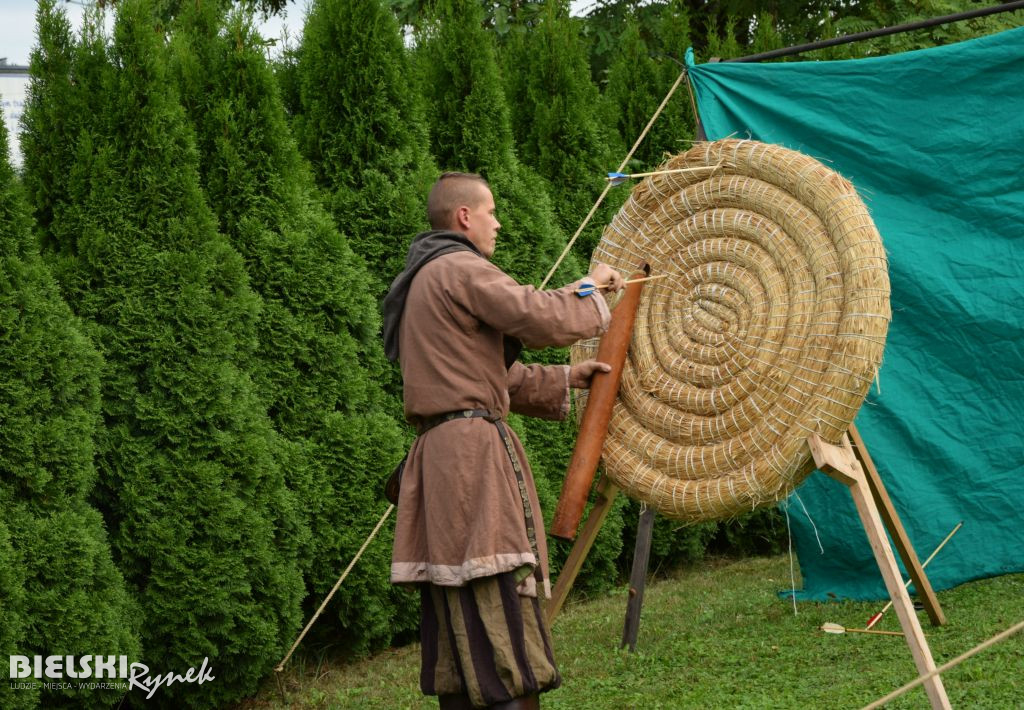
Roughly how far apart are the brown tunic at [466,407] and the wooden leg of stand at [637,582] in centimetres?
146

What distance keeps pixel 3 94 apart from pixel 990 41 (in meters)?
7.29

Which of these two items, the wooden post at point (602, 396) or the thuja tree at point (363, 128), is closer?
the wooden post at point (602, 396)

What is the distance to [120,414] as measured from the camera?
433 centimetres

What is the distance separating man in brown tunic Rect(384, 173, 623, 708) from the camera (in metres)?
3.20

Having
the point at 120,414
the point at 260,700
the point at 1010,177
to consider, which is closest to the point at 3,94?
the point at 120,414

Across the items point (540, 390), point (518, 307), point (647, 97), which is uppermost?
point (647, 97)

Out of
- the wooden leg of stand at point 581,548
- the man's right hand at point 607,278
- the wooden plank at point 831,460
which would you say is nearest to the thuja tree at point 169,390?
the wooden leg of stand at point 581,548

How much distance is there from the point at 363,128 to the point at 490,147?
85 cm

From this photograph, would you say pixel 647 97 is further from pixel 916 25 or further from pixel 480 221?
pixel 480 221

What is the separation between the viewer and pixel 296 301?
195 inches

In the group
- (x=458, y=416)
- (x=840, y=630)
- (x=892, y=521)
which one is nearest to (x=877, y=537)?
(x=892, y=521)

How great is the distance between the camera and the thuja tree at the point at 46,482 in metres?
3.76

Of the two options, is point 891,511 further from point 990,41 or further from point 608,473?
point 990,41

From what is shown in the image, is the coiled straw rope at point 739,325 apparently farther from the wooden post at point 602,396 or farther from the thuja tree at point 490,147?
the thuja tree at point 490,147
